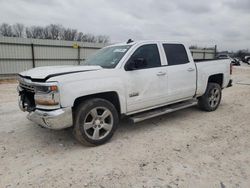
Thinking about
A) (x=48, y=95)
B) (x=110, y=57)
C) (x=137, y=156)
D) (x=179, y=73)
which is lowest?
(x=137, y=156)

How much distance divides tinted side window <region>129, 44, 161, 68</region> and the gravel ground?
4.69ft

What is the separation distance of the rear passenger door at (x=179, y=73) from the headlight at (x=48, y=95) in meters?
2.47

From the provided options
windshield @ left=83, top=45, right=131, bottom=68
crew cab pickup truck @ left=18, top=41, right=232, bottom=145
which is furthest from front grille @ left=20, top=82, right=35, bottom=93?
windshield @ left=83, top=45, right=131, bottom=68

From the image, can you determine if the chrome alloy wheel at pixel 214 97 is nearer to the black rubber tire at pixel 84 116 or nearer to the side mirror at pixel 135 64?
the side mirror at pixel 135 64

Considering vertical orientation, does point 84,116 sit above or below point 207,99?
above

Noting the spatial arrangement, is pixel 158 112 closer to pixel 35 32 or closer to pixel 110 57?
pixel 110 57

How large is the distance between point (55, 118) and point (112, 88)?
1.10 m

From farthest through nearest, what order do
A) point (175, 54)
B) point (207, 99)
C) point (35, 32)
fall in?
point (35, 32) → point (207, 99) → point (175, 54)

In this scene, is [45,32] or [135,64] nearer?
A: [135,64]

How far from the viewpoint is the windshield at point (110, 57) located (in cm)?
385

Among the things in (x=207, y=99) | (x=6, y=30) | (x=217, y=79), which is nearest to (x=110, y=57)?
(x=207, y=99)

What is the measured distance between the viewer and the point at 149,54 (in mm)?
4191

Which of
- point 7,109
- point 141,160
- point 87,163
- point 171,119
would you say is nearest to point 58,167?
point 87,163

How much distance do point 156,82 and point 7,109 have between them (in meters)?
4.58
